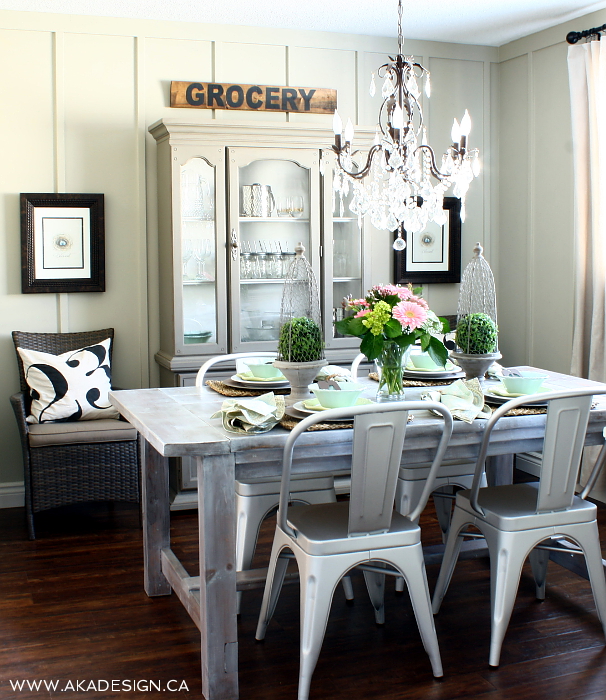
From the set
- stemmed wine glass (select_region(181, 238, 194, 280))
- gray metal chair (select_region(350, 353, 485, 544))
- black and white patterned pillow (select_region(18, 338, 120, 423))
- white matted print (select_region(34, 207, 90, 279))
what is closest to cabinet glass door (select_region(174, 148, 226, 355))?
stemmed wine glass (select_region(181, 238, 194, 280))

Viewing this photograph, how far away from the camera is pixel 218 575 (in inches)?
83.7

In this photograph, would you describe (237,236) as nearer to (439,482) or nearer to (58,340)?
(58,340)

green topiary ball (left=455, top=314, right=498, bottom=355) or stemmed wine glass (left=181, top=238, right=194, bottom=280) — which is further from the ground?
stemmed wine glass (left=181, top=238, right=194, bottom=280)

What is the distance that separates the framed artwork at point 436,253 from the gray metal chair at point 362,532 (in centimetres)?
254

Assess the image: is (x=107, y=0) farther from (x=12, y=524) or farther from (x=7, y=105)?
(x=12, y=524)

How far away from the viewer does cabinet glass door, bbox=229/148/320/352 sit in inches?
159

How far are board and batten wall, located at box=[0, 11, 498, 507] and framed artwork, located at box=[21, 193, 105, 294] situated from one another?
62 mm

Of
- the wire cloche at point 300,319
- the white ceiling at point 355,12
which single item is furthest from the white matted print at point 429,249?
the wire cloche at point 300,319

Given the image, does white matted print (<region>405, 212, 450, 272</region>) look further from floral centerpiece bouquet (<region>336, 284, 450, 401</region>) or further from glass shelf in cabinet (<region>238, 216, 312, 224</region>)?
floral centerpiece bouquet (<region>336, 284, 450, 401</region>)

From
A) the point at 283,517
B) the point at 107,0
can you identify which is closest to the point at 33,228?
the point at 107,0

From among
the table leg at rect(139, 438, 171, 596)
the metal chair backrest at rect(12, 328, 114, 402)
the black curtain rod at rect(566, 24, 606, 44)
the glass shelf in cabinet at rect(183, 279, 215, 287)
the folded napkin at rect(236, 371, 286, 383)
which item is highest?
the black curtain rod at rect(566, 24, 606, 44)

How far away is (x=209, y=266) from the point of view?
4008mm

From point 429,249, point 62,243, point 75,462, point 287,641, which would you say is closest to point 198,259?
point 62,243

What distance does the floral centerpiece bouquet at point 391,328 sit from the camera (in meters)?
2.30
